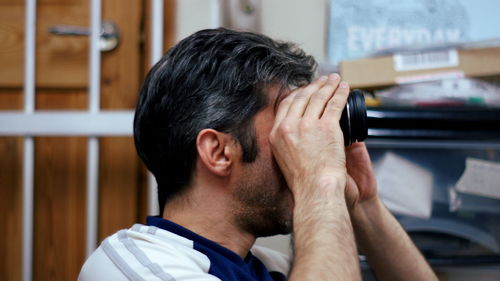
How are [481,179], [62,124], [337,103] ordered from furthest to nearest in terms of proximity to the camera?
[62,124]
[481,179]
[337,103]

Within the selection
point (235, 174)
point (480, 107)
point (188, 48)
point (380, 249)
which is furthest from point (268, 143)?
point (480, 107)

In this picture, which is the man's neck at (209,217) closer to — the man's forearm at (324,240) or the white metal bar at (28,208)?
the man's forearm at (324,240)

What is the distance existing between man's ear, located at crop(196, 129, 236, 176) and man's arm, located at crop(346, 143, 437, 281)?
307mm

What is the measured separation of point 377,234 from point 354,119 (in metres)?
0.34

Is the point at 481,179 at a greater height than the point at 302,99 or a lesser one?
lesser

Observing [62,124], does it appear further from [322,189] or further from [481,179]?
[481,179]

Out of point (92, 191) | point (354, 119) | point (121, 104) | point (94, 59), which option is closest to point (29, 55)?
point (94, 59)

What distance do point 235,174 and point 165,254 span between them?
22cm

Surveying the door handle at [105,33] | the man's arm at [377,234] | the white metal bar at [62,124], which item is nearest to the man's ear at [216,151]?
the man's arm at [377,234]

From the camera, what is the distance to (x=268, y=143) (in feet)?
3.14

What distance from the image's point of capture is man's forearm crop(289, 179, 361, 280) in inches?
28.6

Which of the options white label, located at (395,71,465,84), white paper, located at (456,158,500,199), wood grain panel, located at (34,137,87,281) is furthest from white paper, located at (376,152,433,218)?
wood grain panel, located at (34,137,87,281)

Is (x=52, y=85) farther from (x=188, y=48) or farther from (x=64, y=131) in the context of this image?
(x=188, y=48)

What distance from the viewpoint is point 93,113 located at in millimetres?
1486
